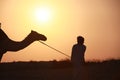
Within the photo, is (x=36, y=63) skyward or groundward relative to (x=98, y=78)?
skyward

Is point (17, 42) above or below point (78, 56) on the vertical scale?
above

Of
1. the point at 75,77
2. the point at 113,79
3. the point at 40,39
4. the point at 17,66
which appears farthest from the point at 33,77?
the point at 17,66

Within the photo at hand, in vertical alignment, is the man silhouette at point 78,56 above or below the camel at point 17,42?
below

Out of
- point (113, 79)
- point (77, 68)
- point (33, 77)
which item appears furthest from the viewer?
point (33, 77)

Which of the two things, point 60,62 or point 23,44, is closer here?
point 23,44

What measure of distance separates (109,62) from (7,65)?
4.43 metres

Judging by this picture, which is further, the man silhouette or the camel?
the camel

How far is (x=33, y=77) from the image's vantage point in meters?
15.5

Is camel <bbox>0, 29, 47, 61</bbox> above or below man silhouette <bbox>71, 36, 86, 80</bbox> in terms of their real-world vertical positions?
above

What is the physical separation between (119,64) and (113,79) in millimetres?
6788

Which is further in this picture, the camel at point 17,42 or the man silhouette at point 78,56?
the camel at point 17,42

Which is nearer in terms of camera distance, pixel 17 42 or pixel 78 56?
pixel 78 56

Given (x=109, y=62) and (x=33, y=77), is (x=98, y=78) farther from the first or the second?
(x=109, y=62)

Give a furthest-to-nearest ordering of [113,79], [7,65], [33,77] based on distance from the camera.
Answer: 1. [7,65]
2. [33,77]
3. [113,79]
